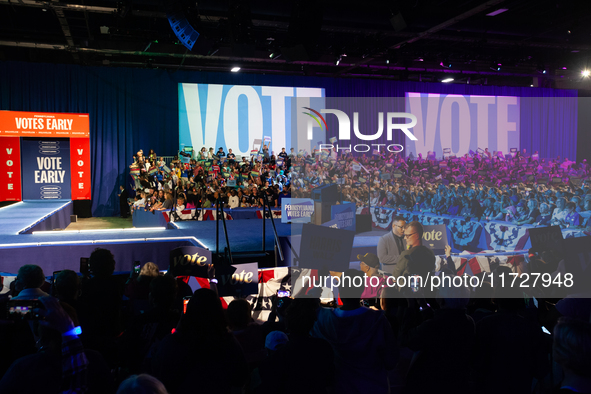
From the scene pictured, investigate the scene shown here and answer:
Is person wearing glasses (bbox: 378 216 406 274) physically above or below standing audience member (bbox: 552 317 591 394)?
below

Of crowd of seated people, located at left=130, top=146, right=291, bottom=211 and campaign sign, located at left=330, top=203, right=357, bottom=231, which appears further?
crowd of seated people, located at left=130, top=146, right=291, bottom=211

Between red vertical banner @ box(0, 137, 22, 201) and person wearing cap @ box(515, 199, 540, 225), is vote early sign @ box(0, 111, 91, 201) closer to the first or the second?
red vertical banner @ box(0, 137, 22, 201)

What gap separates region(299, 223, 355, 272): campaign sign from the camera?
426 cm

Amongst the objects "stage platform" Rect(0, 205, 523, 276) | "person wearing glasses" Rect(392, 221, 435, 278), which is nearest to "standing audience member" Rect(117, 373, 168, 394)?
"person wearing glasses" Rect(392, 221, 435, 278)

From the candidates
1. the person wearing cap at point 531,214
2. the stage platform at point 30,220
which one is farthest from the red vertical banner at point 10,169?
the person wearing cap at point 531,214

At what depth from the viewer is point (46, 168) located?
15.5 meters

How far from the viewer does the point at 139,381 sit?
4.27ft

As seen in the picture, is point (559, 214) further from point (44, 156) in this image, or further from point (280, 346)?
point (44, 156)

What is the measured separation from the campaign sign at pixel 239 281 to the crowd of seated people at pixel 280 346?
1.78 m

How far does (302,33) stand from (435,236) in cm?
481

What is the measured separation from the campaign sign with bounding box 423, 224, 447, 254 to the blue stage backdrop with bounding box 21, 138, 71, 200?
545 inches

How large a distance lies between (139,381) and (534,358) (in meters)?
2.12

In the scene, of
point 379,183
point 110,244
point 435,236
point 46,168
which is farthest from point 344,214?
point 46,168

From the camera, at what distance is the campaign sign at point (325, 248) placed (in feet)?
14.0
